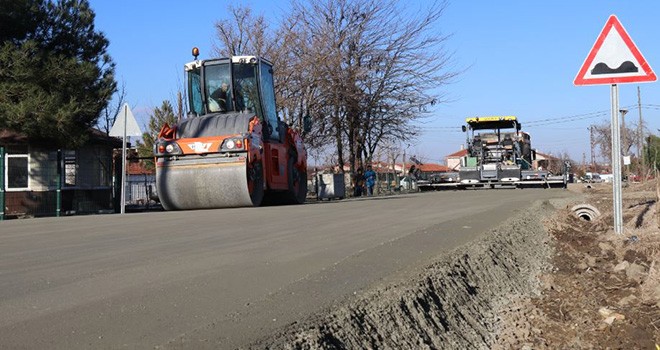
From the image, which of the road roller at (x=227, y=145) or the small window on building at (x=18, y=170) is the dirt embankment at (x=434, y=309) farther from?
the small window on building at (x=18, y=170)

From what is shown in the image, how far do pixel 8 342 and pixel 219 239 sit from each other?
5.17 metres

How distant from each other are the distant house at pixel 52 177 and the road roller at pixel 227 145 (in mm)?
3719

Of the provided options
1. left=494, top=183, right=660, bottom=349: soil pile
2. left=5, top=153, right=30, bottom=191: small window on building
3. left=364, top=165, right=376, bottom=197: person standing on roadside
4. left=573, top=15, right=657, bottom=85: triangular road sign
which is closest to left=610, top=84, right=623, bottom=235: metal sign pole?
left=573, top=15, right=657, bottom=85: triangular road sign

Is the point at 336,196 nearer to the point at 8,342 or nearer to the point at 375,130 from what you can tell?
the point at 375,130

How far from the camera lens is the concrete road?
4328mm

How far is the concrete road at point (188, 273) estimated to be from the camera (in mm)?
4328

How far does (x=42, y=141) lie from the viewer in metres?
18.7

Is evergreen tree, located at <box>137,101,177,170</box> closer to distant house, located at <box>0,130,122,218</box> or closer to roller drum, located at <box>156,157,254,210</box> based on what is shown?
distant house, located at <box>0,130,122,218</box>

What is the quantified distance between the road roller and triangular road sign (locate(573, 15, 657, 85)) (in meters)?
8.65

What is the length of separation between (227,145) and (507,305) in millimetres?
10522

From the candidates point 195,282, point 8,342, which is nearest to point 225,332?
point 8,342

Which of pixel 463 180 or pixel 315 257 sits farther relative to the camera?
pixel 463 180

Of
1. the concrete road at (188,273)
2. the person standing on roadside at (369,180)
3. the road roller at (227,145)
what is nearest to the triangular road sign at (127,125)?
the road roller at (227,145)

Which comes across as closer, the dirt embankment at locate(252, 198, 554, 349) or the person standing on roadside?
the dirt embankment at locate(252, 198, 554, 349)
